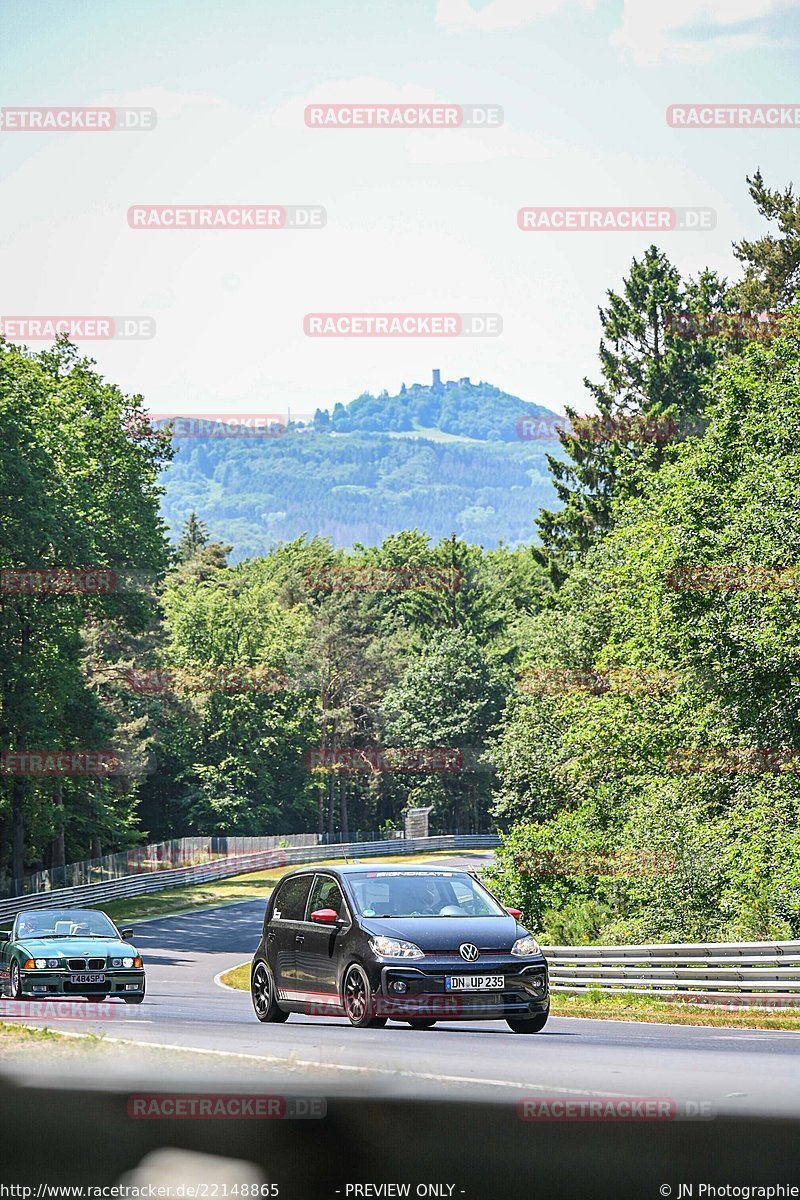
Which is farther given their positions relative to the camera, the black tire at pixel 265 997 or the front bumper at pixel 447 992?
the black tire at pixel 265 997

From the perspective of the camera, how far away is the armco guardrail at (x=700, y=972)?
20688mm

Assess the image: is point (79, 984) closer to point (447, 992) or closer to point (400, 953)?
point (400, 953)

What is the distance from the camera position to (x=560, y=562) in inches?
2625

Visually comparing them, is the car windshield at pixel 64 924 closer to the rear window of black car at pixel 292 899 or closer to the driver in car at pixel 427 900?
the rear window of black car at pixel 292 899

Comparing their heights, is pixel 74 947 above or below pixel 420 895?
below

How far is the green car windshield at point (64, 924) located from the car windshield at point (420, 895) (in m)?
8.09

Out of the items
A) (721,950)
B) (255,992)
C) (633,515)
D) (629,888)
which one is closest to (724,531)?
(629,888)

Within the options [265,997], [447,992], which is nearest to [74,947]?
[265,997]

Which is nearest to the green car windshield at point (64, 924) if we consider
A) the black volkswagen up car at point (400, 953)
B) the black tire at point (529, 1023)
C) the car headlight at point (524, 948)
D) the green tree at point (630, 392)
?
the black volkswagen up car at point (400, 953)

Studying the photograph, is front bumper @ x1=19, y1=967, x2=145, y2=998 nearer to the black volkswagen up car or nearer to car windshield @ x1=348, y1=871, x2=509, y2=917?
the black volkswagen up car

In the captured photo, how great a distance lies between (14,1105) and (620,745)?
41.5 metres

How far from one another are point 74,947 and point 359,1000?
7797 millimetres

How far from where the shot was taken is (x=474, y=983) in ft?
40.9

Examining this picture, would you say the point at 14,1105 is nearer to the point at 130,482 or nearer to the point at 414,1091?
the point at 414,1091
